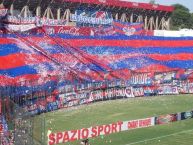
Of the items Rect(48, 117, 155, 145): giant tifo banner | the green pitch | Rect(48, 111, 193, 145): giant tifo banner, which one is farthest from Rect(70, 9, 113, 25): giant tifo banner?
Rect(48, 117, 155, 145): giant tifo banner

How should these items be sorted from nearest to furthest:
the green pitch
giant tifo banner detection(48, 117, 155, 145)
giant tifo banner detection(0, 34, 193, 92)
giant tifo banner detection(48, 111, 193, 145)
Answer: giant tifo banner detection(48, 117, 155, 145) → giant tifo banner detection(48, 111, 193, 145) → the green pitch → giant tifo banner detection(0, 34, 193, 92)

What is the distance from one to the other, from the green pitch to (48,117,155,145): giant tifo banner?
456 millimetres

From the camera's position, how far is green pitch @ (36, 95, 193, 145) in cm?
3099

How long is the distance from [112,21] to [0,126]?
42.1m

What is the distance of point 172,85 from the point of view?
2046 inches

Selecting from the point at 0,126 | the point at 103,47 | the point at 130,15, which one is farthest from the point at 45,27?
the point at 0,126

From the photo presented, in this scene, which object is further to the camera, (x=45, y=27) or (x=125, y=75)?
(x=45, y=27)

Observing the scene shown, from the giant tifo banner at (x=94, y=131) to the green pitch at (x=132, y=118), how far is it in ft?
1.50

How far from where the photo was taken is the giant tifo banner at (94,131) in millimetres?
27298

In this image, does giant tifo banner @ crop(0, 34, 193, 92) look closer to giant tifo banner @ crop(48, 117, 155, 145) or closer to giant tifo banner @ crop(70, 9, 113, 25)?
giant tifo banner @ crop(70, 9, 113, 25)

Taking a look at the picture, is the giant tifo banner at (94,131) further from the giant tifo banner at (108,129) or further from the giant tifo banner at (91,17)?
the giant tifo banner at (91,17)

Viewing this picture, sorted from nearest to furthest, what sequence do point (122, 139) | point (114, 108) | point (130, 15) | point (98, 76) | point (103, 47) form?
point (122, 139) → point (114, 108) → point (98, 76) → point (103, 47) → point (130, 15)

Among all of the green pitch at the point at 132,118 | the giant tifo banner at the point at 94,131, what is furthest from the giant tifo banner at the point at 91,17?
the giant tifo banner at the point at 94,131

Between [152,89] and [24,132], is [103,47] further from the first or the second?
[24,132]
